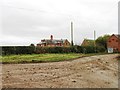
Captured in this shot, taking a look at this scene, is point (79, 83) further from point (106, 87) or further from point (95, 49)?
point (95, 49)

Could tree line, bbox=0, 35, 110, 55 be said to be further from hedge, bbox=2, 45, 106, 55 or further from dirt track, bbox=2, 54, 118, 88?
dirt track, bbox=2, 54, 118, 88

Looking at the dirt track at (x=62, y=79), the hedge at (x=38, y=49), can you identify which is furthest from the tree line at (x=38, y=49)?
the dirt track at (x=62, y=79)

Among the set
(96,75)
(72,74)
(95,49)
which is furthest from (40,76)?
(95,49)

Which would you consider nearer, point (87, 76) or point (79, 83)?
point (79, 83)

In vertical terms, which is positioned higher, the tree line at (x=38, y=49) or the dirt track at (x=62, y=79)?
the tree line at (x=38, y=49)

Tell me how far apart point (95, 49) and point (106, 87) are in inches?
1552

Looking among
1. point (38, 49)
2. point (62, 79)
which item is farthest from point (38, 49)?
point (62, 79)

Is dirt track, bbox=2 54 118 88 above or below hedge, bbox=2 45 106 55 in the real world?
below

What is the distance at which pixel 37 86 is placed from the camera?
448 inches

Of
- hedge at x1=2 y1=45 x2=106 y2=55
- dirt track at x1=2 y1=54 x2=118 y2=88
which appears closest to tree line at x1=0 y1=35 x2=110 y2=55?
hedge at x1=2 y1=45 x2=106 y2=55

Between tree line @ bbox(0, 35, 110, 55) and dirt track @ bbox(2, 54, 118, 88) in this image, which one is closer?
dirt track @ bbox(2, 54, 118, 88)

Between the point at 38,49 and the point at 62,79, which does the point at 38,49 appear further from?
the point at 62,79

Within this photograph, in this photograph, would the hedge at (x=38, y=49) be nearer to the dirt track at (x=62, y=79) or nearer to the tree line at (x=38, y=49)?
the tree line at (x=38, y=49)

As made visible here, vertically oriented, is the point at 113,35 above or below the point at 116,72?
above
